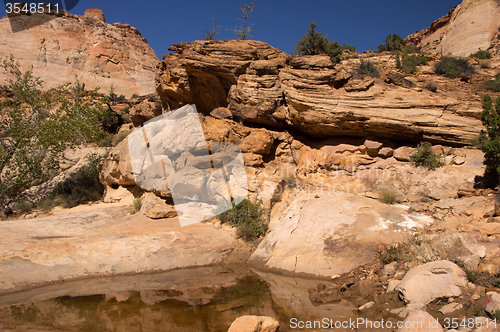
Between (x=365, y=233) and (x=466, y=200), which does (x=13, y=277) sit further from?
(x=466, y=200)

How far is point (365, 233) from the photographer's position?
22.9 ft

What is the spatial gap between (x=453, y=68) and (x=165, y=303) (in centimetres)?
1411

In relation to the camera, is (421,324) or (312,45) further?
(312,45)

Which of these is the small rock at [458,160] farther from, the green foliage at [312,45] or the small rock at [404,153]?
the green foliage at [312,45]

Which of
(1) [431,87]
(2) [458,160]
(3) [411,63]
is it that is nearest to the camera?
(2) [458,160]

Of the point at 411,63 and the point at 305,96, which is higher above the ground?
the point at 411,63

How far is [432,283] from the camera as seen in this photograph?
15.7 feet

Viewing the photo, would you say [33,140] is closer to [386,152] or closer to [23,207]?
[23,207]

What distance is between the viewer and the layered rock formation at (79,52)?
3706cm

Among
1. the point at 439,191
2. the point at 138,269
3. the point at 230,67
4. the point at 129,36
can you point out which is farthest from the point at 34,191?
the point at 129,36

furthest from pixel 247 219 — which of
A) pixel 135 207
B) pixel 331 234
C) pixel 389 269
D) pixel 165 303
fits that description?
pixel 135 207

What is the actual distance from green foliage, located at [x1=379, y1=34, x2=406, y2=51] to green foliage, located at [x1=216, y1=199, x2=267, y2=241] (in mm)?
17336

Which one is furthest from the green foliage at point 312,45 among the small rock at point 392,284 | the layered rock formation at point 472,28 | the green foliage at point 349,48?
the small rock at point 392,284

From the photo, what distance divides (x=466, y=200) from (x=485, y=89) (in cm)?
541
